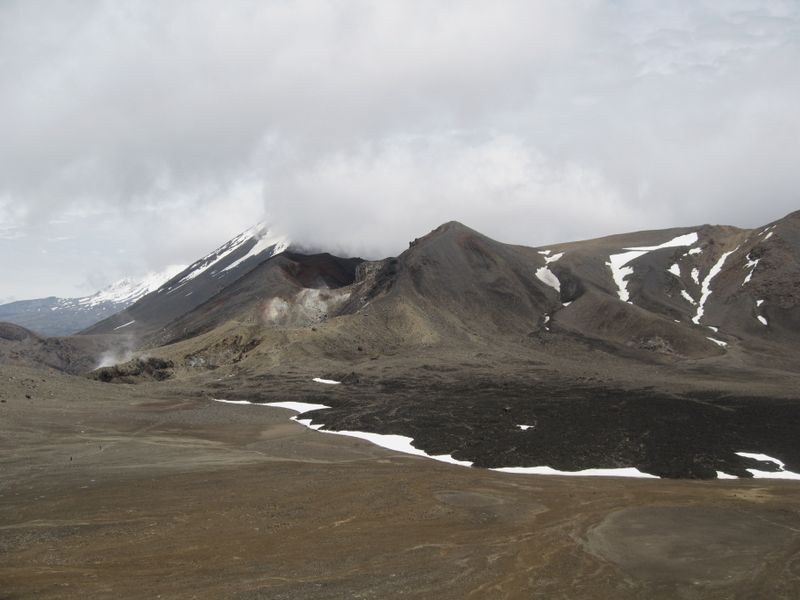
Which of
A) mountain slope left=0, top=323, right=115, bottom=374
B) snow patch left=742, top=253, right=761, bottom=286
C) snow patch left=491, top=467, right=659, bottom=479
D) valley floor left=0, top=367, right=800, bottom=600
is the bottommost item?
snow patch left=491, top=467, right=659, bottom=479

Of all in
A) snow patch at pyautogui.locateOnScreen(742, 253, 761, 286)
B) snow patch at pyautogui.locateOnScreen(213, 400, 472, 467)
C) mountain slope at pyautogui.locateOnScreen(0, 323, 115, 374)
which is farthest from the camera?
mountain slope at pyautogui.locateOnScreen(0, 323, 115, 374)

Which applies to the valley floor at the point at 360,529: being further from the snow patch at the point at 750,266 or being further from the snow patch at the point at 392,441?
the snow patch at the point at 750,266

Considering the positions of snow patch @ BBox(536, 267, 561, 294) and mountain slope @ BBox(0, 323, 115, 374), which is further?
mountain slope @ BBox(0, 323, 115, 374)

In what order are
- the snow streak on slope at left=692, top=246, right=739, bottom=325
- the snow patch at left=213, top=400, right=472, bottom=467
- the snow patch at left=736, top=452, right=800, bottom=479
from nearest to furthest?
the snow patch at left=736, top=452, right=800, bottom=479 → the snow patch at left=213, top=400, right=472, bottom=467 → the snow streak on slope at left=692, top=246, right=739, bottom=325

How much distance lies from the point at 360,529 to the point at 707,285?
12496cm

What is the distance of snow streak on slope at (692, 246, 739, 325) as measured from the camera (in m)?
117

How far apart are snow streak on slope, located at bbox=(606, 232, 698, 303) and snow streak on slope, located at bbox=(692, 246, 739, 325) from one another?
1089cm

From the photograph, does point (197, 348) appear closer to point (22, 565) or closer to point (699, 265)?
point (22, 565)

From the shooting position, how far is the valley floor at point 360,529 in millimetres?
16000

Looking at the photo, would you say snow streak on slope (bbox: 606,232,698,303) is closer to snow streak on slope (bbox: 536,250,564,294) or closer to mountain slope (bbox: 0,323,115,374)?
snow streak on slope (bbox: 536,250,564,294)

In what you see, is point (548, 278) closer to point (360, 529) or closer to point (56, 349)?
point (56, 349)

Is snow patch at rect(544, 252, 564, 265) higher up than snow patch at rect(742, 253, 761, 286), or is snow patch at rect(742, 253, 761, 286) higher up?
snow patch at rect(544, 252, 564, 265)

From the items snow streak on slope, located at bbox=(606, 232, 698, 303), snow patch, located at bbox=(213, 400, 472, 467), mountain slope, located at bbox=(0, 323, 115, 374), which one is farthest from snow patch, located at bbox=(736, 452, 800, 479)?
mountain slope, located at bbox=(0, 323, 115, 374)

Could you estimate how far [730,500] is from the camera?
26859 mm
